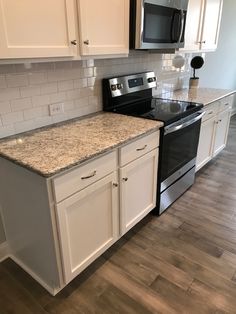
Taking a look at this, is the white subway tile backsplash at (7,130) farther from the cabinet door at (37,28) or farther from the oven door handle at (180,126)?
the oven door handle at (180,126)

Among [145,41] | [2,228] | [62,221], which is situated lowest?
[2,228]

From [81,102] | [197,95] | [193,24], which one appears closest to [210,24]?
[193,24]

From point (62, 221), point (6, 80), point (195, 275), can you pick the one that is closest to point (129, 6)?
point (6, 80)

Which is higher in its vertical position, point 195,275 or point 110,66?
point 110,66

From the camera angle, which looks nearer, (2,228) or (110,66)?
(2,228)

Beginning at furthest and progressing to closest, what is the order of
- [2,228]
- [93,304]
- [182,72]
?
[182,72], [2,228], [93,304]

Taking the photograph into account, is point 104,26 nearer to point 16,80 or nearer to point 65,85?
point 65,85

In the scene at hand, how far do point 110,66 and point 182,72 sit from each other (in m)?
1.48

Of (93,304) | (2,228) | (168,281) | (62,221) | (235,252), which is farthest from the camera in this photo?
(235,252)

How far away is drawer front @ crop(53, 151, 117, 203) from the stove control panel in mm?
867

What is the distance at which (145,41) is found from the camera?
2023mm

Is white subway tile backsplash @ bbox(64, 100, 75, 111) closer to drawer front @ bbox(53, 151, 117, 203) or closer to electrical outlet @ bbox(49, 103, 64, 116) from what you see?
electrical outlet @ bbox(49, 103, 64, 116)

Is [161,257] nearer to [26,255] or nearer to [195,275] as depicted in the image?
[195,275]

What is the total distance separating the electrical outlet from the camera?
6.21ft
